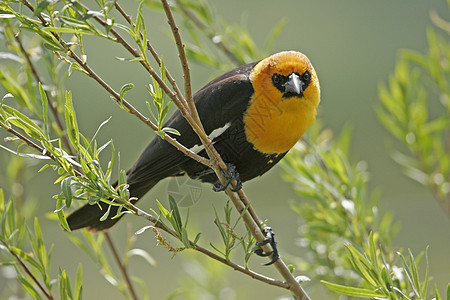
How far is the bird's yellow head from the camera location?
1330 mm

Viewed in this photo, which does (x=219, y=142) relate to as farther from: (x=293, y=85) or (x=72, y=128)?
(x=72, y=128)

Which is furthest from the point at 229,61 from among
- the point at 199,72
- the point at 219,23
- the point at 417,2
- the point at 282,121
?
the point at 417,2

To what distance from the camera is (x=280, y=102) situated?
1368mm

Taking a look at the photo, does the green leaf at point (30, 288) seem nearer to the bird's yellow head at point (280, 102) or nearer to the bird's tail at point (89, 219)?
the bird's tail at point (89, 219)

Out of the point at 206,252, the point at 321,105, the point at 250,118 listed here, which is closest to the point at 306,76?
the point at 250,118

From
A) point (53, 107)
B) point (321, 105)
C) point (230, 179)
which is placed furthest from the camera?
point (321, 105)

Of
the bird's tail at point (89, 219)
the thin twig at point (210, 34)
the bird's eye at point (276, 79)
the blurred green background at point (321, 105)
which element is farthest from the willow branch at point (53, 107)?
the blurred green background at point (321, 105)

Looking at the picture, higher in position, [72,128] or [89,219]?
[72,128]

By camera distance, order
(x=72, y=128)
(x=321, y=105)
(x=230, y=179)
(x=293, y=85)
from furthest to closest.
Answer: (x=321, y=105), (x=293, y=85), (x=230, y=179), (x=72, y=128)

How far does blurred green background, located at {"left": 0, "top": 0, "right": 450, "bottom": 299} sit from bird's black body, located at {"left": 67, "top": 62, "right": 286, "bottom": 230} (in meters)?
2.22

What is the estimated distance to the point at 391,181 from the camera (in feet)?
17.9

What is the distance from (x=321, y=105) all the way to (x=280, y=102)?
3.90 metres

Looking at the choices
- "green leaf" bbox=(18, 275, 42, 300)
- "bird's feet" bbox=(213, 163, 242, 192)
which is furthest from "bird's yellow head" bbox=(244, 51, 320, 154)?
"green leaf" bbox=(18, 275, 42, 300)

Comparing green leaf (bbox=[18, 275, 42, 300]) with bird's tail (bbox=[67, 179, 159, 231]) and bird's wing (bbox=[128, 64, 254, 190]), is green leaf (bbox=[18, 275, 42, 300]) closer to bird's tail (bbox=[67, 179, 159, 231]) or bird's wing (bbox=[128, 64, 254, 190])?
bird's tail (bbox=[67, 179, 159, 231])
